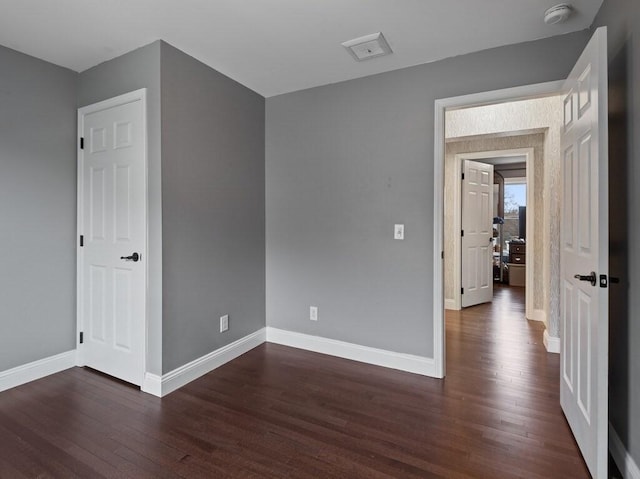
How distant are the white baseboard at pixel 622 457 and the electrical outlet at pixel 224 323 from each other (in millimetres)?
2683

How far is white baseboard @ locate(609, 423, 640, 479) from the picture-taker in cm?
153

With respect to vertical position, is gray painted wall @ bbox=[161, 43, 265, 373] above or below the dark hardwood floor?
above

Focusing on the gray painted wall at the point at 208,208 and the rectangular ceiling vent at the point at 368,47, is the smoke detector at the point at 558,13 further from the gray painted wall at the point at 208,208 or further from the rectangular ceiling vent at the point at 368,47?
the gray painted wall at the point at 208,208

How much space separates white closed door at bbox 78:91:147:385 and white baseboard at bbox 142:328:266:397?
0.57ft

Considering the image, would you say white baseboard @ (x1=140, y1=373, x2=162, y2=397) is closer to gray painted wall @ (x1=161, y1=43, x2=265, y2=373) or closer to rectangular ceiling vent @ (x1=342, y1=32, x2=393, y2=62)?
gray painted wall @ (x1=161, y1=43, x2=265, y2=373)

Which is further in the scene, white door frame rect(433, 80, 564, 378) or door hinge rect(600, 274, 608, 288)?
white door frame rect(433, 80, 564, 378)

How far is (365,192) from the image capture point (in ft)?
9.87

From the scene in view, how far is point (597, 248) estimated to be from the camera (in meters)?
1.55

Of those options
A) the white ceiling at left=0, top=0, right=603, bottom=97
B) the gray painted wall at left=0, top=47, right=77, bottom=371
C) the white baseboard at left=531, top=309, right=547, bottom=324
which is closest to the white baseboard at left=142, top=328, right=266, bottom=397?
the gray painted wall at left=0, top=47, right=77, bottom=371

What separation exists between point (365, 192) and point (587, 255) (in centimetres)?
169

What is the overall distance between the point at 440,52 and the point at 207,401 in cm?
304

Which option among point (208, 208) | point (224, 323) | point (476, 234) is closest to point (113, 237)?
point (208, 208)

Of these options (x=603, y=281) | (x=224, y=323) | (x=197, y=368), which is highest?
(x=603, y=281)

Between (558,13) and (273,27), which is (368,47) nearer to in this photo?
(273,27)
